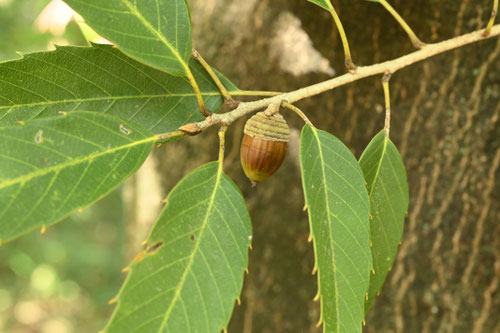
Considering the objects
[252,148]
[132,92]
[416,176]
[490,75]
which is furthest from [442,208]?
[132,92]

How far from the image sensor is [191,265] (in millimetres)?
623

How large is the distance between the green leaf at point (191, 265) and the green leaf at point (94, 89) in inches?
5.0

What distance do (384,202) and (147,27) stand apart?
0.44 meters

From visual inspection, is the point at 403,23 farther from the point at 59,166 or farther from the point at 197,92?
the point at 59,166

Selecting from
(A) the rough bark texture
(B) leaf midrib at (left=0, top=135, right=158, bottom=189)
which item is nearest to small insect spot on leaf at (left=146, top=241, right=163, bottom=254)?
(B) leaf midrib at (left=0, top=135, right=158, bottom=189)

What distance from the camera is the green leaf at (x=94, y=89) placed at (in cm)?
68

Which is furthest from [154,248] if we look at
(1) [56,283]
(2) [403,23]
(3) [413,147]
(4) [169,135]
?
(1) [56,283]

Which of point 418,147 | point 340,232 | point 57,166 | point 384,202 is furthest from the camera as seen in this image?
point 418,147

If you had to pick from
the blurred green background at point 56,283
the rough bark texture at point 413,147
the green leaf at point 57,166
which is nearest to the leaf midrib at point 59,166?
the green leaf at point 57,166

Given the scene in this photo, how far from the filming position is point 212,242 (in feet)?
2.10

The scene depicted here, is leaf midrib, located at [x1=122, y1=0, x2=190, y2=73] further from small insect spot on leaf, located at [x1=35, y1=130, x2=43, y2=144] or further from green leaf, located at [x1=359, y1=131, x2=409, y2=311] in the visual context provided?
green leaf, located at [x1=359, y1=131, x2=409, y2=311]

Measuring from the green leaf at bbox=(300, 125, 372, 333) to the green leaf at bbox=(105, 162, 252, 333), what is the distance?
10 centimetres

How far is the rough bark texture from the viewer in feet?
3.43

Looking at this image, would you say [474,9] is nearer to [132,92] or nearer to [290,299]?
[132,92]
